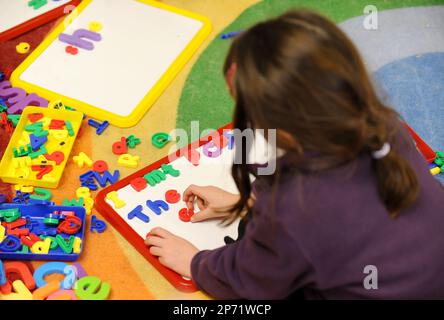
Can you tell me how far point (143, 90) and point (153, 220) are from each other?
33 cm

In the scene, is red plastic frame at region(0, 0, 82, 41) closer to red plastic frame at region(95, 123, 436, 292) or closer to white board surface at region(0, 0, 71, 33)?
white board surface at region(0, 0, 71, 33)

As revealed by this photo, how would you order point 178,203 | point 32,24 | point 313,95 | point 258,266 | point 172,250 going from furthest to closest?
point 32,24, point 178,203, point 172,250, point 258,266, point 313,95

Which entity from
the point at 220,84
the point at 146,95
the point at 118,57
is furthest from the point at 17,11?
the point at 220,84

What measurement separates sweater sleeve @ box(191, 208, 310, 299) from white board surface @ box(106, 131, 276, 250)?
12cm

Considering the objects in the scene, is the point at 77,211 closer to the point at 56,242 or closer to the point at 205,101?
the point at 56,242

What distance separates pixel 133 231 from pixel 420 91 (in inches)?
28.1

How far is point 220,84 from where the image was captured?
1238 mm

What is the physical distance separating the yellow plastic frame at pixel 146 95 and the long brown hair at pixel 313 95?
0.51m

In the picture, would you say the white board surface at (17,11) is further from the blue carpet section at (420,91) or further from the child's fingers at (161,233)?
the blue carpet section at (420,91)

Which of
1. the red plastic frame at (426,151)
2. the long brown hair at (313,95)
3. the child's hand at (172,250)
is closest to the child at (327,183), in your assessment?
the long brown hair at (313,95)

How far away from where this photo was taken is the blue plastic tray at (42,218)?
0.92 metres

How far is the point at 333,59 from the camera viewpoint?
61cm

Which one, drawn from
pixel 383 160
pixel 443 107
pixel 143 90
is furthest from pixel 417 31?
pixel 383 160

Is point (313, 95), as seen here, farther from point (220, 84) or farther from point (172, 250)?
point (220, 84)
